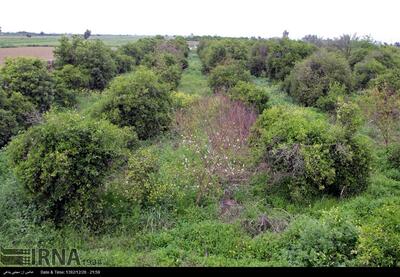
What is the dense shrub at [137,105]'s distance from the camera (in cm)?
1278

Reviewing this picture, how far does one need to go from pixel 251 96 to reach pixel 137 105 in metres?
5.37

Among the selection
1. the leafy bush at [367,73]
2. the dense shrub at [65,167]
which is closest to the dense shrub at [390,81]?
the leafy bush at [367,73]

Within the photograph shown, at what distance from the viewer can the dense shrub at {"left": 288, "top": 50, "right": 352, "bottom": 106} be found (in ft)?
60.6

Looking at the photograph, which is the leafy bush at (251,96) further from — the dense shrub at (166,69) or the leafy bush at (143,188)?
the leafy bush at (143,188)

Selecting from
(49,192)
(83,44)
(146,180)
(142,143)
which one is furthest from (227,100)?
(83,44)

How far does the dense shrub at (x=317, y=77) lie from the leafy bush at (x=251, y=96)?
3564mm

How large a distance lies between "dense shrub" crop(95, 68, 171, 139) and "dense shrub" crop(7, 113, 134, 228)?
3.89 meters

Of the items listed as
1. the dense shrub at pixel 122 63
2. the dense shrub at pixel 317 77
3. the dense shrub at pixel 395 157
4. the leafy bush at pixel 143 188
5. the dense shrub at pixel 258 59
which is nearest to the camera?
the leafy bush at pixel 143 188

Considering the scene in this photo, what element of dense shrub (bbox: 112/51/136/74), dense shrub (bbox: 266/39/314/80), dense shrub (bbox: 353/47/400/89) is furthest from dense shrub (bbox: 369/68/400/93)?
dense shrub (bbox: 112/51/136/74)

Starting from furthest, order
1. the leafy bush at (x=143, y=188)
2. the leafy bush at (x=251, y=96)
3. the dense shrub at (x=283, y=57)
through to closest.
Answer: the dense shrub at (x=283, y=57) → the leafy bush at (x=251, y=96) → the leafy bush at (x=143, y=188)

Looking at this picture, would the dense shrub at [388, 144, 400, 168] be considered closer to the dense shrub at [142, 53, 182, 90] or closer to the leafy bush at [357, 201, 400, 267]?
the leafy bush at [357, 201, 400, 267]

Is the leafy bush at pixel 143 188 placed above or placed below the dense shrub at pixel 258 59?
below

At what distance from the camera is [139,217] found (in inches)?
329

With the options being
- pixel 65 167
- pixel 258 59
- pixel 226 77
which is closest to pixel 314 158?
pixel 65 167
